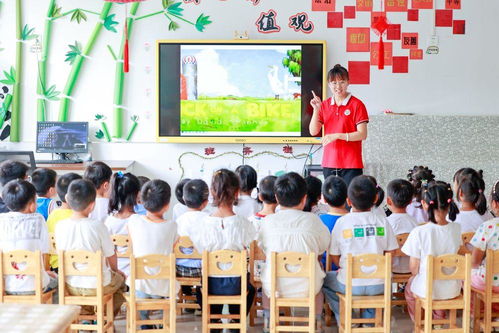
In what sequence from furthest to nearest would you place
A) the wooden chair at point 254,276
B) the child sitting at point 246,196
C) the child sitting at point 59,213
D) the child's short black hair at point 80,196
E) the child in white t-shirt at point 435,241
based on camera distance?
the child sitting at point 246,196 < the child sitting at point 59,213 < the wooden chair at point 254,276 < the child's short black hair at point 80,196 < the child in white t-shirt at point 435,241

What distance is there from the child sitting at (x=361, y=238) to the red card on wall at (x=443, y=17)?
337cm

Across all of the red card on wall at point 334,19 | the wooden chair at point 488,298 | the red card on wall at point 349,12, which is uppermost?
the red card on wall at point 349,12

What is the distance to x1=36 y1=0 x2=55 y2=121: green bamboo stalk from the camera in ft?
Answer: 19.7

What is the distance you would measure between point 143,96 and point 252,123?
1.08 meters

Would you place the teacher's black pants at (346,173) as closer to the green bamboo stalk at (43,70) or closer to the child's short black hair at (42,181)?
the child's short black hair at (42,181)

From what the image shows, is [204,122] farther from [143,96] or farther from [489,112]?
[489,112]

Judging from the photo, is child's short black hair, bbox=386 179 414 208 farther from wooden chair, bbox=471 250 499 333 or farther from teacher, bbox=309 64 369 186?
teacher, bbox=309 64 369 186

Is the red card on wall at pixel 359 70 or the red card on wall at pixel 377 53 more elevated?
the red card on wall at pixel 377 53

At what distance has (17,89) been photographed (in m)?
6.07

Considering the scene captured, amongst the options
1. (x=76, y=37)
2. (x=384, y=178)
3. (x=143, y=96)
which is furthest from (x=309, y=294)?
(x=76, y=37)

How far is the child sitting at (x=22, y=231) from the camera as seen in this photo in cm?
315

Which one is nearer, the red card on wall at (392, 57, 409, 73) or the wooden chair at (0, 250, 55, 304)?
the wooden chair at (0, 250, 55, 304)

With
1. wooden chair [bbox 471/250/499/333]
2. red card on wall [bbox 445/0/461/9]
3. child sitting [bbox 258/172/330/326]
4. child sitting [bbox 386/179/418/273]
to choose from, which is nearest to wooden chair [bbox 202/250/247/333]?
child sitting [bbox 258/172/330/326]

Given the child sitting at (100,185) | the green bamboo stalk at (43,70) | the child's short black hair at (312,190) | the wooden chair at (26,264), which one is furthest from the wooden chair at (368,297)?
the green bamboo stalk at (43,70)
